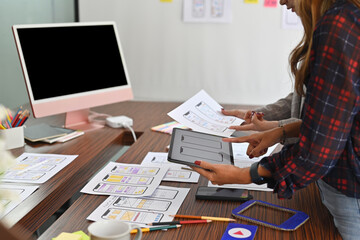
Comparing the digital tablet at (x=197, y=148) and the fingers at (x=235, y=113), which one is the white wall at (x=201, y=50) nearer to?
the fingers at (x=235, y=113)

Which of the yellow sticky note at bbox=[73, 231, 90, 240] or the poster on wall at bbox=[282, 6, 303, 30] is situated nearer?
the yellow sticky note at bbox=[73, 231, 90, 240]

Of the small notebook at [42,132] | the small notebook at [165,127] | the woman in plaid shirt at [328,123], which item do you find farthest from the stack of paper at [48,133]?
the woman in plaid shirt at [328,123]

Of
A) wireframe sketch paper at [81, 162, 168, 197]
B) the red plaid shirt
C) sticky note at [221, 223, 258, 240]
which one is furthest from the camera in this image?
wireframe sketch paper at [81, 162, 168, 197]

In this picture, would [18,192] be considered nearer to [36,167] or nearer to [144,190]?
[36,167]

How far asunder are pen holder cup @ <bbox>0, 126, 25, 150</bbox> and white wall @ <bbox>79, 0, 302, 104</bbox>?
1552 millimetres

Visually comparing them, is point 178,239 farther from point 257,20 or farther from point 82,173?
point 257,20

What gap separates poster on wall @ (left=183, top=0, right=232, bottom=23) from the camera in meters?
2.91

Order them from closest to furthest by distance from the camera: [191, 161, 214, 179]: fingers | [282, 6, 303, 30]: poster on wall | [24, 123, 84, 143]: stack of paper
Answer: [191, 161, 214, 179]: fingers
[24, 123, 84, 143]: stack of paper
[282, 6, 303, 30]: poster on wall

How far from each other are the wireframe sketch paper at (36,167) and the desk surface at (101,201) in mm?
30

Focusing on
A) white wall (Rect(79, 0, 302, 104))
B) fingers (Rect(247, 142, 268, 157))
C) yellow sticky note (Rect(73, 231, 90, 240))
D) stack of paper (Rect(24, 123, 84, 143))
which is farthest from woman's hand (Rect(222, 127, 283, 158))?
white wall (Rect(79, 0, 302, 104))

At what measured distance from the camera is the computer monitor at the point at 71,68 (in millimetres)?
1728

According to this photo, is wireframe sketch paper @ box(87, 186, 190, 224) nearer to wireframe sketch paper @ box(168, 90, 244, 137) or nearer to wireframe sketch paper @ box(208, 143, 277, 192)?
wireframe sketch paper @ box(208, 143, 277, 192)

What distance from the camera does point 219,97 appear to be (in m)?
3.08

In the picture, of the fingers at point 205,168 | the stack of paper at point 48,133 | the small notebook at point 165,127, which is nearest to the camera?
the fingers at point 205,168
